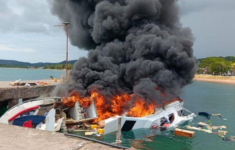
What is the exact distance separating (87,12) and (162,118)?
16496 millimetres

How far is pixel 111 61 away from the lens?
22.5 metres

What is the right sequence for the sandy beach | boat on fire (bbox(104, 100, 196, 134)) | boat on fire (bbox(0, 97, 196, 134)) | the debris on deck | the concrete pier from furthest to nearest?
the sandy beach → the concrete pier → the debris on deck → boat on fire (bbox(104, 100, 196, 134)) → boat on fire (bbox(0, 97, 196, 134))

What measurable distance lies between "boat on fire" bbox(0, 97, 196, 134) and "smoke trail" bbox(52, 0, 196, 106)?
4.90 feet

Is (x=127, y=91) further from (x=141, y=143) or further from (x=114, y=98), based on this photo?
(x=141, y=143)

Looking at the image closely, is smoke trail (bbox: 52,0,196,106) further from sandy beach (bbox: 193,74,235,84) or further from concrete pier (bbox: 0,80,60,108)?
sandy beach (bbox: 193,74,235,84)

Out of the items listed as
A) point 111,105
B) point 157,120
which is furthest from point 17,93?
point 157,120

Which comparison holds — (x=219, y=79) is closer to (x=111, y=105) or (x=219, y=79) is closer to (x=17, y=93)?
(x=111, y=105)

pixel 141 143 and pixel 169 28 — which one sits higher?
pixel 169 28

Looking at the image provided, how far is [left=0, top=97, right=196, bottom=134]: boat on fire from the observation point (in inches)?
598

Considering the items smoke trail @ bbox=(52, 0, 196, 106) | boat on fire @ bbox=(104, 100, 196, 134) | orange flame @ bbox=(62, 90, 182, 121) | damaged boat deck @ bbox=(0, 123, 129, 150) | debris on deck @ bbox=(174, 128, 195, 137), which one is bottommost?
debris on deck @ bbox=(174, 128, 195, 137)

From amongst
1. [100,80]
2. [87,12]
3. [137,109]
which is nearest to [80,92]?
[100,80]

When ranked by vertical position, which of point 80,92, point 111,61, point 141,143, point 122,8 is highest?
point 122,8

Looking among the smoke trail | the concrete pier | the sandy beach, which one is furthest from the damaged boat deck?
the sandy beach

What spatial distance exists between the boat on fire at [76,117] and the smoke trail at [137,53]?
1.49 m
